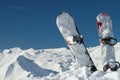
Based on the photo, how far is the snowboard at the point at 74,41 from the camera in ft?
37.8

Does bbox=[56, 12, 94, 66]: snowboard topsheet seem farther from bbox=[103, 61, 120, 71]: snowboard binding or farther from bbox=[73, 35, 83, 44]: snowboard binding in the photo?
bbox=[103, 61, 120, 71]: snowboard binding

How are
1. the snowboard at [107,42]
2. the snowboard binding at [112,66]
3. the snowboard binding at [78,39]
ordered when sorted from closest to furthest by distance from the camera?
1. the snowboard binding at [112,66]
2. the snowboard binding at [78,39]
3. the snowboard at [107,42]

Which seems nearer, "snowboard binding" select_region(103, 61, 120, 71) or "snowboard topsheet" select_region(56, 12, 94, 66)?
"snowboard binding" select_region(103, 61, 120, 71)

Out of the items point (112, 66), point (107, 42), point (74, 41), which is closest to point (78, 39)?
point (74, 41)

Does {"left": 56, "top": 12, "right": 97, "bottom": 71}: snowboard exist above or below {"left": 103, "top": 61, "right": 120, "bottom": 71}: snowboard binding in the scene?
above

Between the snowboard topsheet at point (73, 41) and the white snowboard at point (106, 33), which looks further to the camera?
the white snowboard at point (106, 33)

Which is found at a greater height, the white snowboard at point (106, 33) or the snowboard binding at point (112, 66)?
the white snowboard at point (106, 33)

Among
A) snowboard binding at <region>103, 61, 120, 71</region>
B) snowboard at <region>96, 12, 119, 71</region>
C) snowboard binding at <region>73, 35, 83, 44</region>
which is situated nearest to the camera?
snowboard binding at <region>103, 61, 120, 71</region>

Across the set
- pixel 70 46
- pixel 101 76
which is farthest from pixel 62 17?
pixel 101 76

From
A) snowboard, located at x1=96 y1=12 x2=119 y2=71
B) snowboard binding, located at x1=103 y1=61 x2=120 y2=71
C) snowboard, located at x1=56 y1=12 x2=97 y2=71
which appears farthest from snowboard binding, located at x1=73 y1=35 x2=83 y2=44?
snowboard binding, located at x1=103 y1=61 x2=120 y2=71

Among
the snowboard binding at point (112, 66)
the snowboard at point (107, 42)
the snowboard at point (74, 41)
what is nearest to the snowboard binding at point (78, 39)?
the snowboard at point (74, 41)

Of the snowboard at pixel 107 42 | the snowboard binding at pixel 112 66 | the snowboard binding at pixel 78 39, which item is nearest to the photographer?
the snowboard binding at pixel 112 66

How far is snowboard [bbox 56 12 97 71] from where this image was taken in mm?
11523

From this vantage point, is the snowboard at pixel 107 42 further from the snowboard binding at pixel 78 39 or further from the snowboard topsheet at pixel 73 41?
the snowboard binding at pixel 78 39
